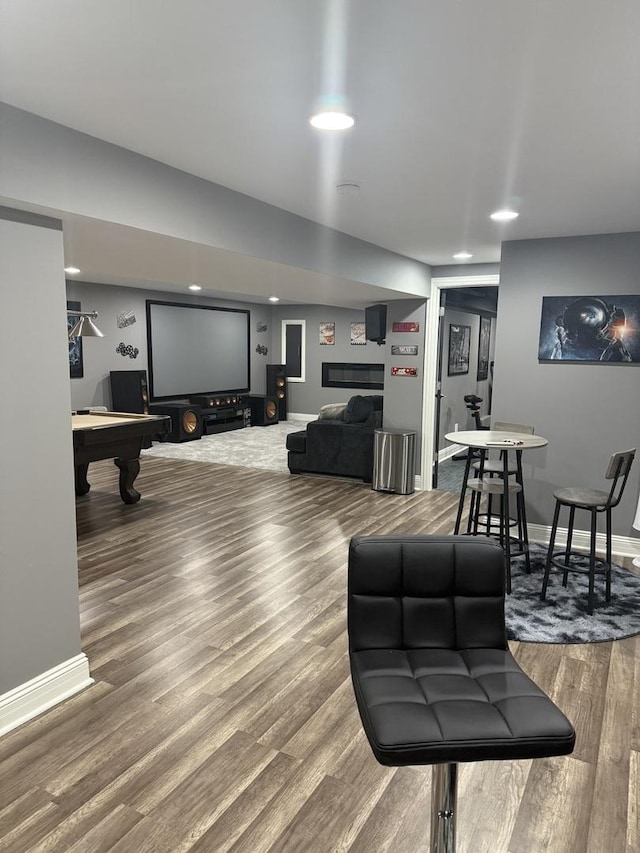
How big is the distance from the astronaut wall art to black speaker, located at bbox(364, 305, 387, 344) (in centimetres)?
230

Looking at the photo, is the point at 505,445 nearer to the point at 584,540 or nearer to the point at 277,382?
the point at 584,540

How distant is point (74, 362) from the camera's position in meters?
8.15

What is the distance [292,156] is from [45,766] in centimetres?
265

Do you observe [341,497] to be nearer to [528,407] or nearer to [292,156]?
[528,407]

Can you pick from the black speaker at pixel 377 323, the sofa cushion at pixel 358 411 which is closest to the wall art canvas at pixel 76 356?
the sofa cushion at pixel 358 411

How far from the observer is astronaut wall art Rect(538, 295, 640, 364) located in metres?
4.31

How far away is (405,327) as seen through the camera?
6441 millimetres

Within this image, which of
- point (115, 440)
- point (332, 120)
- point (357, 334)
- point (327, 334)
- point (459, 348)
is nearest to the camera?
point (332, 120)

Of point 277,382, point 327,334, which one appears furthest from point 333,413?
point 277,382

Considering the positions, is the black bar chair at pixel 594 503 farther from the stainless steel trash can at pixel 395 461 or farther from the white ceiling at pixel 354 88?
the stainless steel trash can at pixel 395 461

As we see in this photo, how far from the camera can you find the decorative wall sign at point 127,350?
891 centimetres

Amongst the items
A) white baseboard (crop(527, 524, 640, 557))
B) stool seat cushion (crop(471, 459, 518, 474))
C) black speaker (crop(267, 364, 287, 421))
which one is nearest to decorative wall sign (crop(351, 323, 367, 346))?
black speaker (crop(267, 364, 287, 421))

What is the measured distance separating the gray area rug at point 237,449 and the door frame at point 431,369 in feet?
5.82

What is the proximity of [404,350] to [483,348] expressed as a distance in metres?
3.85
